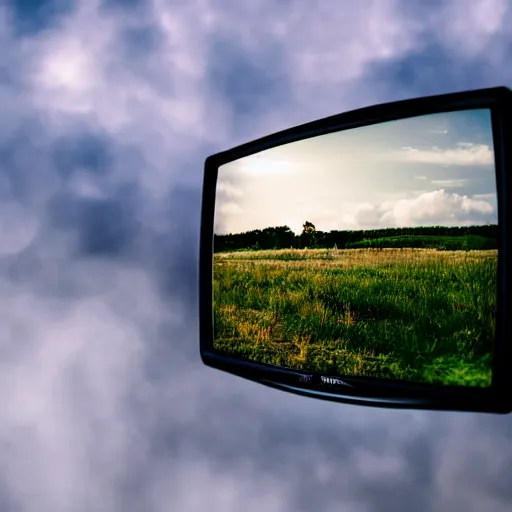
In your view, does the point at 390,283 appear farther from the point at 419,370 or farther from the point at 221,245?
the point at 221,245

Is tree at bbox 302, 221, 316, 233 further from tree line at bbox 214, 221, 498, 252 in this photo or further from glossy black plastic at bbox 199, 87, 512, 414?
glossy black plastic at bbox 199, 87, 512, 414

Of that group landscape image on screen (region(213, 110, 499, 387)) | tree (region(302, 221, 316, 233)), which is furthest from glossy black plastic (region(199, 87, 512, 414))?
tree (region(302, 221, 316, 233))

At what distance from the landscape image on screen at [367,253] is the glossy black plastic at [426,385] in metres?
0.01

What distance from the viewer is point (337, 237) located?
1.32 m

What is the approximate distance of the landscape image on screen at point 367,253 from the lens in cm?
110

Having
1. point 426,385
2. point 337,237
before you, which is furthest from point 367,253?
point 426,385

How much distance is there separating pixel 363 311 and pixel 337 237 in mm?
147

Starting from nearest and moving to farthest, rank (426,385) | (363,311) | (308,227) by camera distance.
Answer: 1. (426,385)
2. (363,311)
3. (308,227)

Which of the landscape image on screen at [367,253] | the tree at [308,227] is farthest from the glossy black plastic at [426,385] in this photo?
the tree at [308,227]

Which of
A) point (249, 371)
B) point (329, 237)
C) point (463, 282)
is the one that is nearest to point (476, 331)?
point (463, 282)

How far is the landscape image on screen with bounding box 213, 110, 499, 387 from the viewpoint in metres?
1.10

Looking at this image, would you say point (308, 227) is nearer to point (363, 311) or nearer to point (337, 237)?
point (337, 237)

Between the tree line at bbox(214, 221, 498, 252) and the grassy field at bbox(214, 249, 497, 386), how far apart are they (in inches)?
0.5

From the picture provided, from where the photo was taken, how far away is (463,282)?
1114 millimetres
